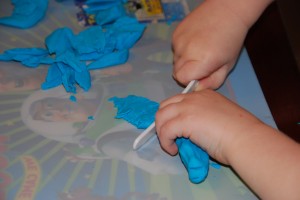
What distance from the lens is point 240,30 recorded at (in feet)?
1.80

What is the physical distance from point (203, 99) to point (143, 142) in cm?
9

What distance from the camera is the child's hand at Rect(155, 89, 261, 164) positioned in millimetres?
446

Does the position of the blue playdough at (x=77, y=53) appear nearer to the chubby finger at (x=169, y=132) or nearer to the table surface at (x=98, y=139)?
the table surface at (x=98, y=139)

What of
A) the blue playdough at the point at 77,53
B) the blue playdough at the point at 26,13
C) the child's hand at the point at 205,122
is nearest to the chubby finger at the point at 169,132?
the child's hand at the point at 205,122

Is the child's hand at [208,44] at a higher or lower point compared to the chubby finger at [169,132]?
higher

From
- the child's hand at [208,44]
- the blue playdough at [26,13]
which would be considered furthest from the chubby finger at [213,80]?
the blue playdough at [26,13]

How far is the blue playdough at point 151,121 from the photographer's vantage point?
1.51 feet

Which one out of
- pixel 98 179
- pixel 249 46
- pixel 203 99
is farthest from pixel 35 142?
pixel 249 46

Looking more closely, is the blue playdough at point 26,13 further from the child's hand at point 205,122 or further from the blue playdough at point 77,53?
the child's hand at point 205,122

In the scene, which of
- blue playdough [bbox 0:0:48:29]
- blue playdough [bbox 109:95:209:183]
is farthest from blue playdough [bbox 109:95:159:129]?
blue playdough [bbox 0:0:48:29]

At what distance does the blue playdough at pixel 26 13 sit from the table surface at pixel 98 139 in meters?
0.01

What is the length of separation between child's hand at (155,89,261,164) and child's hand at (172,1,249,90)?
5 cm

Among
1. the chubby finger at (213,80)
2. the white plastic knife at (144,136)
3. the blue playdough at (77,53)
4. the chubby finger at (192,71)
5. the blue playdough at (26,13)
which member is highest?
the blue playdough at (26,13)

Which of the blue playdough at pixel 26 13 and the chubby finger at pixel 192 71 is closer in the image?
the chubby finger at pixel 192 71
